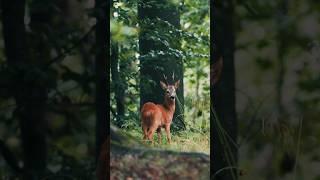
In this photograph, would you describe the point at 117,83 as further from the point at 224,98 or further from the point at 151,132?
the point at 224,98

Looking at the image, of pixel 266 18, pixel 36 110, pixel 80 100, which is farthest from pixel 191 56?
pixel 36 110

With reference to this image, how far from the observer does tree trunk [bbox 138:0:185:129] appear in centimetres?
289

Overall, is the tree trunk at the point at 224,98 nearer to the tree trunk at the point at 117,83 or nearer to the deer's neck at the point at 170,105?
the deer's neck at the point at 170,105

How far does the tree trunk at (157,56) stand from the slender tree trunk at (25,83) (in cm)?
51

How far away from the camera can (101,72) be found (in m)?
2.85

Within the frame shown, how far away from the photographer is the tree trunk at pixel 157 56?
2.89 metres

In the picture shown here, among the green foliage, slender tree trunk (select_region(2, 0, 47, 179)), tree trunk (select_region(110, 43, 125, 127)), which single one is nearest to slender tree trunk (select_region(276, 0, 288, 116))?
the green foliage

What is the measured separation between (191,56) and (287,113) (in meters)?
0.55

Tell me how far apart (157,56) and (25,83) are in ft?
2.19

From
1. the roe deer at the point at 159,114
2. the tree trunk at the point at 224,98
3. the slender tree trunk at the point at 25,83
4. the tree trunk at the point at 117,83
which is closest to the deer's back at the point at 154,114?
the roe deer at the point at 159,114

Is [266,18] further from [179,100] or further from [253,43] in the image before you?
[179,100]

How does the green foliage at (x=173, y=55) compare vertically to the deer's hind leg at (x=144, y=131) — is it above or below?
above

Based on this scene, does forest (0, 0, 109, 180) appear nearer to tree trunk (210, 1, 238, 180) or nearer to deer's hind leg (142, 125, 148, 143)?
deer's hind leg (142, 125, 148, 143)

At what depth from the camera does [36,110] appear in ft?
9.31
